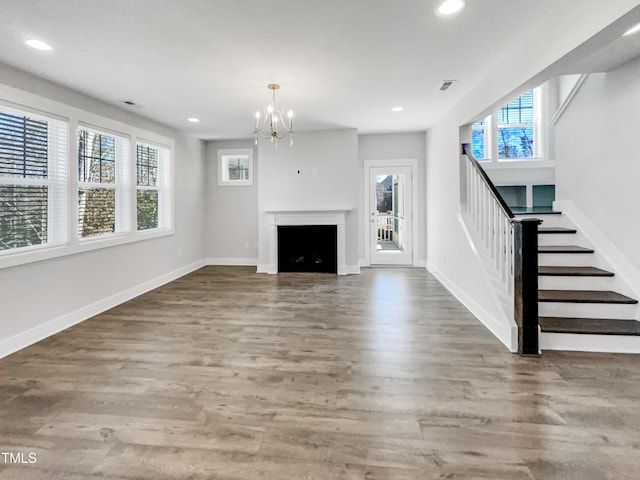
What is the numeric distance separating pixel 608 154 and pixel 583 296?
1395mm

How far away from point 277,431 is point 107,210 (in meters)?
3.94

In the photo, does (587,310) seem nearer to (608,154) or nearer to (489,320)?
(489,320)

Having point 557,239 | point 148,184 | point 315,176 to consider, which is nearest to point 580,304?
point 557,239

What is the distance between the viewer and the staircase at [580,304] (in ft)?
9.49

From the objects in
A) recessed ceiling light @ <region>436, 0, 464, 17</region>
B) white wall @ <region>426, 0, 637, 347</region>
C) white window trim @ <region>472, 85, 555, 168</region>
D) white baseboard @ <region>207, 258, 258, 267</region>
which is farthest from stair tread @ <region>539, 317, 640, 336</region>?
white baseboard @ <region>207, 258, 258, 267</region>

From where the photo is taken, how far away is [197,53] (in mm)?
3002

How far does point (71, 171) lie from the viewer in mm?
3807

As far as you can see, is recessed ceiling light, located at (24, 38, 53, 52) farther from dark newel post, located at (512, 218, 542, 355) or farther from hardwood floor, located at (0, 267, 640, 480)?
dark newel post, located at (512, 218, 542, 355)

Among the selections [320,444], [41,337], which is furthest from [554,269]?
[41,337]

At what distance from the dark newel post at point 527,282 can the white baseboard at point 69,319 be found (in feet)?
14.3

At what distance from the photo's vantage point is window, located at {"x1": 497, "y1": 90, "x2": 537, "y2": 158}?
19.6 feet

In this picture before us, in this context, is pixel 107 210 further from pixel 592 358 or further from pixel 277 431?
pixel 592 358

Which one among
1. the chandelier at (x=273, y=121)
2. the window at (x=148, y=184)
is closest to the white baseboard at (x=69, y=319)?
the window at (x=148, y=184)

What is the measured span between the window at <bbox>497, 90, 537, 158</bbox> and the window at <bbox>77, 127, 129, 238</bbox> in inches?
235
